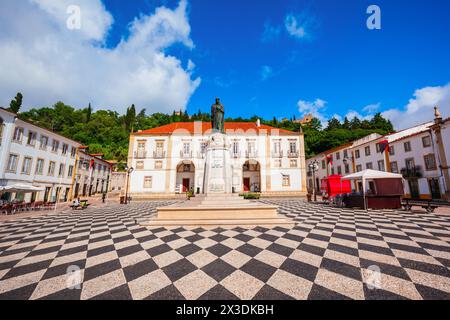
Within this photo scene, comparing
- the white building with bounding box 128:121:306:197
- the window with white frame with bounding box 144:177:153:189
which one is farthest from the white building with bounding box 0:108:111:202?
the window with white frame with bounding box 144:177:153:189

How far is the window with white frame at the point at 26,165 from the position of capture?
14949 mm

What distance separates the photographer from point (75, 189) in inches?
863

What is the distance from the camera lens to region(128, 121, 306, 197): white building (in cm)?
2323

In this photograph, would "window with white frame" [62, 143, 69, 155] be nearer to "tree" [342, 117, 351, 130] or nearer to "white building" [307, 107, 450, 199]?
"white building" [307, 107, 450, 199]

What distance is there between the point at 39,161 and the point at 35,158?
61 centimetres

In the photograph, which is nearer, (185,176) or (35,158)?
(35,158)

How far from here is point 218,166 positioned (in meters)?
8.06

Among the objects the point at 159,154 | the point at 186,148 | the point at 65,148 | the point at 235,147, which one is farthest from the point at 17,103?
the point at 235,147

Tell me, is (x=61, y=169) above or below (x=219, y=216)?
above

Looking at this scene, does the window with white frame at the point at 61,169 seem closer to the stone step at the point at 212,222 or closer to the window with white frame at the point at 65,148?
the window with white frame at the point at 65,148

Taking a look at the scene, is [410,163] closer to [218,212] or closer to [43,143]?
[218,212]

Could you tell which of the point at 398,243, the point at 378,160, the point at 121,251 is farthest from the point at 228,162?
the point at 378,160
